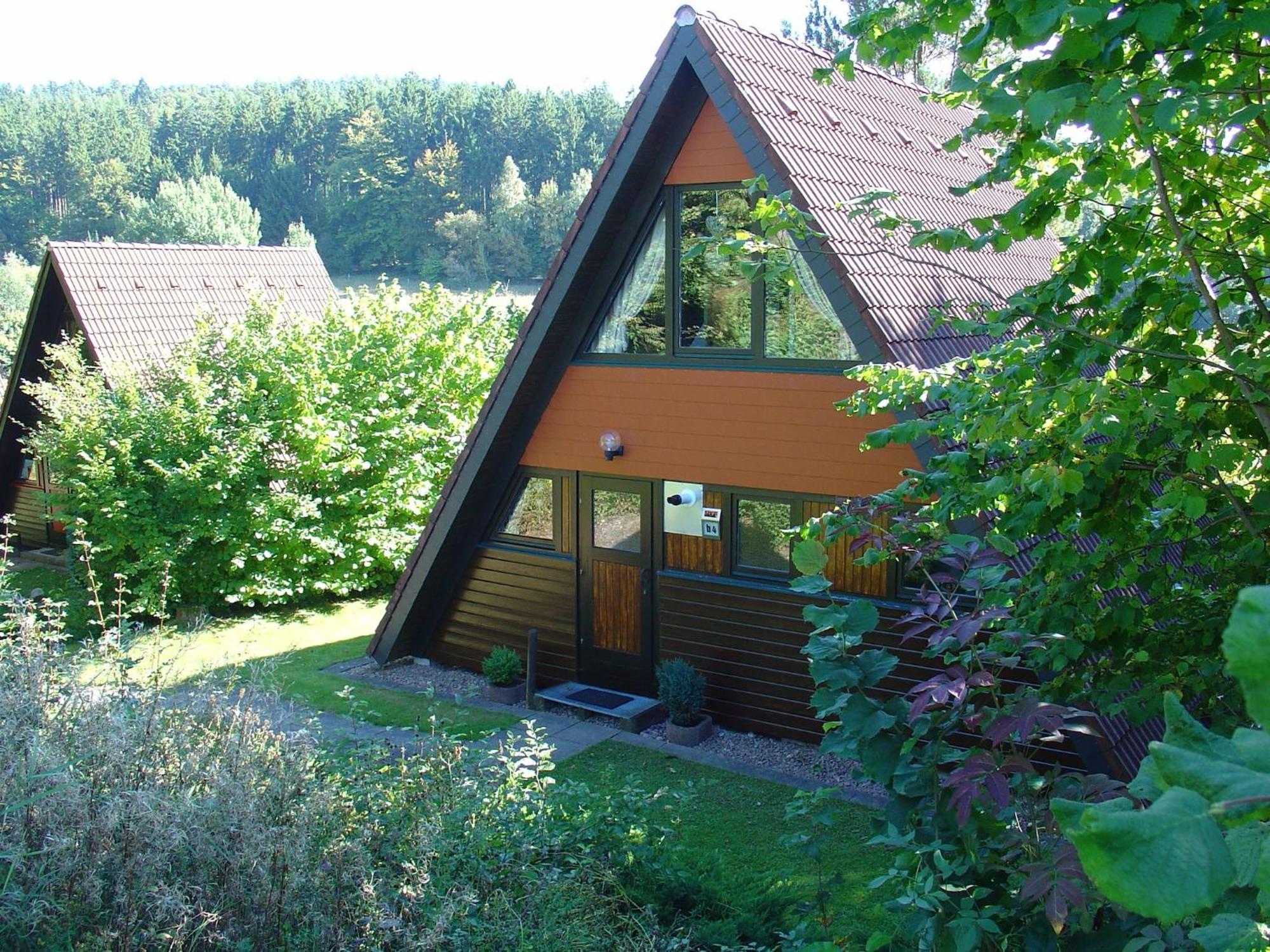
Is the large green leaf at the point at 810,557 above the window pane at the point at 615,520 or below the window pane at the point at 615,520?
above

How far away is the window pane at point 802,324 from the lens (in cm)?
898

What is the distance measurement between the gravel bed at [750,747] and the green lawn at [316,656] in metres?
0.27

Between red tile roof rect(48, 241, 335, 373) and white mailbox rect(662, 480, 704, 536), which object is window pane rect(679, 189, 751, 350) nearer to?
white mailbox rect(662, 480, 704, 536)

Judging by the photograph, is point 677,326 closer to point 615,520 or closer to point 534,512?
point 615,520

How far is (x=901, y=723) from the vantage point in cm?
339

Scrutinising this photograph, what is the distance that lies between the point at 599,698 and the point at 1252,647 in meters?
10.0

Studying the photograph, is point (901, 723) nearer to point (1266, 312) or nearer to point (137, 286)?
point (1266, 312)

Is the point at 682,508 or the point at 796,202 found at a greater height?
the point at 796,202

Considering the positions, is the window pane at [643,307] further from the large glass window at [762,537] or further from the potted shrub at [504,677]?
the potted shrub at [504,677]

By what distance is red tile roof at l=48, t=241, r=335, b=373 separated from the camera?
663 inches

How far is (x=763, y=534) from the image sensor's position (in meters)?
9.61

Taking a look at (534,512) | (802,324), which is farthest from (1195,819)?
(534,512)

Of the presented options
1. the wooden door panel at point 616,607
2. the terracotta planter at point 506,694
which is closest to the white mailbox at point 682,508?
the wooden door panel at point 616,607

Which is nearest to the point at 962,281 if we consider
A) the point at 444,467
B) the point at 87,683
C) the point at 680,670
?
the point at 680,670
